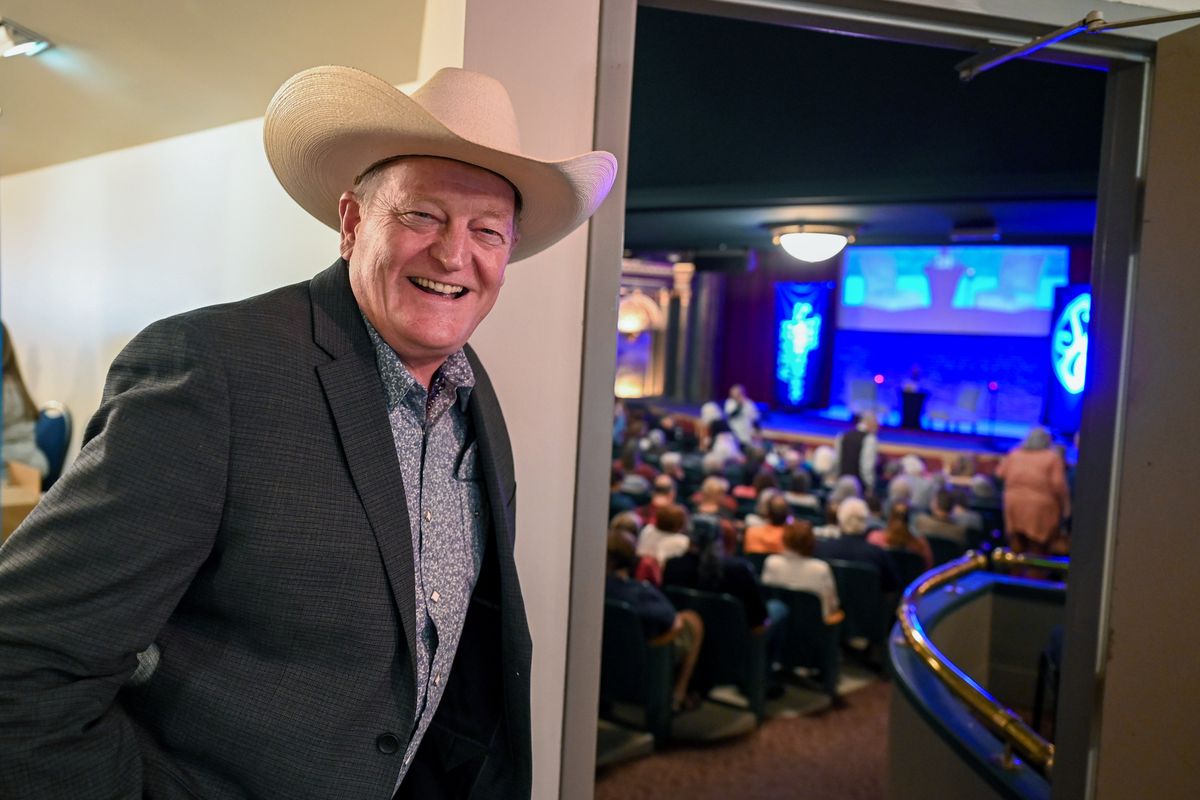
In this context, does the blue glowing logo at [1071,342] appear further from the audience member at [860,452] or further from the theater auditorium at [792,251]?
the audience member at [860,452]

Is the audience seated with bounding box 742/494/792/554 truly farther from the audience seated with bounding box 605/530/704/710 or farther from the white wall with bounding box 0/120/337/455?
the white wall with bounding box 0/120/337/455

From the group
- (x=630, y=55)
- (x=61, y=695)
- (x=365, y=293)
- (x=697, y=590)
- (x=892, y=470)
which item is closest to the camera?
(x=61, y=695)

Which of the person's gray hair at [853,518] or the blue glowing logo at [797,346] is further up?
the blue glowing logo at [797,346]

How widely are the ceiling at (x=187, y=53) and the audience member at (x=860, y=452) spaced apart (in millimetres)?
7840

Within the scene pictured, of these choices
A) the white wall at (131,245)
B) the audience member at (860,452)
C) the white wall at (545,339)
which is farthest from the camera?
the audience member at (860,452)

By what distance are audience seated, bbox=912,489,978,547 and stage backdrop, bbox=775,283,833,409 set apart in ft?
21.5

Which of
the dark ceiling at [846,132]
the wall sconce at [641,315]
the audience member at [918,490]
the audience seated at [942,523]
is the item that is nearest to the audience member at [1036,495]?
the audience seated at [942,523]

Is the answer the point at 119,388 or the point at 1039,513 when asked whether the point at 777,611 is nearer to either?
the point at 1039,513

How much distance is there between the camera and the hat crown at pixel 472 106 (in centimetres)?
115

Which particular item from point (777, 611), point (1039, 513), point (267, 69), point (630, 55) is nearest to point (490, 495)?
point (630, 55)

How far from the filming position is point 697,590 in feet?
14.6

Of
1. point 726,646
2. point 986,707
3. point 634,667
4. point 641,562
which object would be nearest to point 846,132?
point 641,562

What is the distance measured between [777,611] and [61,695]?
14.0 ft

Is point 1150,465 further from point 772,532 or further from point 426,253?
point 772,532
